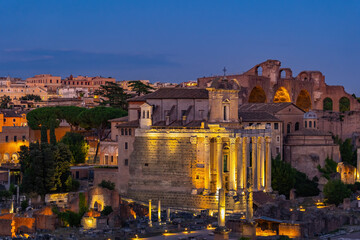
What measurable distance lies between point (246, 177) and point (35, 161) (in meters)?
15.9

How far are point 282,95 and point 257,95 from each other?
4833 mm

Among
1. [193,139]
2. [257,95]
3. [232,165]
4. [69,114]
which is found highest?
[257,95]

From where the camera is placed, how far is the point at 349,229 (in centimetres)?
4894

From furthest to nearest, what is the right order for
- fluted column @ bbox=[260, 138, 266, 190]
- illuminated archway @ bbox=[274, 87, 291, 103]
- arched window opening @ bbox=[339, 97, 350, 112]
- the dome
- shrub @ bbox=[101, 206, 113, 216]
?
arched window opening @ bbox=[339, 97, 350, 112] < illuminated archway @ bbox=[274, 87, 291, 103] < the dome < fluted column @ bbox=[260, 138, 266, 190] < shrub @ bbox=[101, 206, 113, 216]

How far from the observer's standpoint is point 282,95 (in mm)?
77375

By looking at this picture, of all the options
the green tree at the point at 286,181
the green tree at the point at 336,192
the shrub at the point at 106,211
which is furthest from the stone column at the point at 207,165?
the green tree at the point at 336,192

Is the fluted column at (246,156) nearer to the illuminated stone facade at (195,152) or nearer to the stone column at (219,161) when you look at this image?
the illuminated stone facade at (195,152)

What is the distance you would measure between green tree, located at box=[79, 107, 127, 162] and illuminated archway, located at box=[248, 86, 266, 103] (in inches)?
535

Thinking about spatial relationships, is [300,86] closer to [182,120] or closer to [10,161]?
[182,120]

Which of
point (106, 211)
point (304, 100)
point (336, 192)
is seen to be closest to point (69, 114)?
point (304, 100)

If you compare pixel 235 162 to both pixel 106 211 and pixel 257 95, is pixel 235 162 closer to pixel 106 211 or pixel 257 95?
pixel 106 211

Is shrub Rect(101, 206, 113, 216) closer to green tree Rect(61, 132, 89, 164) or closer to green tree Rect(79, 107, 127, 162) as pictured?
green tree Rect(61, 132, 89, 164)

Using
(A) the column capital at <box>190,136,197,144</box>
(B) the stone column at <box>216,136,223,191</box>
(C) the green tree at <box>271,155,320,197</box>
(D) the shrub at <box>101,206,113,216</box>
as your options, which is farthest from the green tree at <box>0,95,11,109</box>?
(D) the shrub at <box>101,206,113,216</box>

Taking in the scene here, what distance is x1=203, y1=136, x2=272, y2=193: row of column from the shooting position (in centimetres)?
5375
